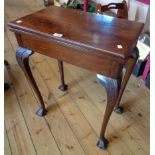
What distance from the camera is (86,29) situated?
3.01ft

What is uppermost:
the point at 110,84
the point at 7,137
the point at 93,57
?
the point at 93,57

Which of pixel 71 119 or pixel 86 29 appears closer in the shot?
pixel 86 29

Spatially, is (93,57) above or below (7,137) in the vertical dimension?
above

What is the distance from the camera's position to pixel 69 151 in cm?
119

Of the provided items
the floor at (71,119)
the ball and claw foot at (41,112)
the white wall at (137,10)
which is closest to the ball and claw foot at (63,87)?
the floor at (71,119)

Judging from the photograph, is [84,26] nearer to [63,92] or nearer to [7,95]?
[63,92]

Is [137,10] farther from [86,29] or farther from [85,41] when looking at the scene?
[85,41]

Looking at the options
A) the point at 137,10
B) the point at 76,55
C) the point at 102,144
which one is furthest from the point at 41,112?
the point at 137,10

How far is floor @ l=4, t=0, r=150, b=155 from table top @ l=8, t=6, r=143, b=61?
2.42ft

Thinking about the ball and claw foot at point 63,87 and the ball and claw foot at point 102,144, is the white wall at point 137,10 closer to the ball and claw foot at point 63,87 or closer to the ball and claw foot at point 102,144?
the ball and claw foot at point 63,87

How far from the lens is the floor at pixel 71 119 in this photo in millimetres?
1217

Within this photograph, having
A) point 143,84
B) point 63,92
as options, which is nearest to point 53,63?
point 63,92

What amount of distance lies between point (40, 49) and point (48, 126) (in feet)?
2.13

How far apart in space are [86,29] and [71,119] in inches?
30.0
